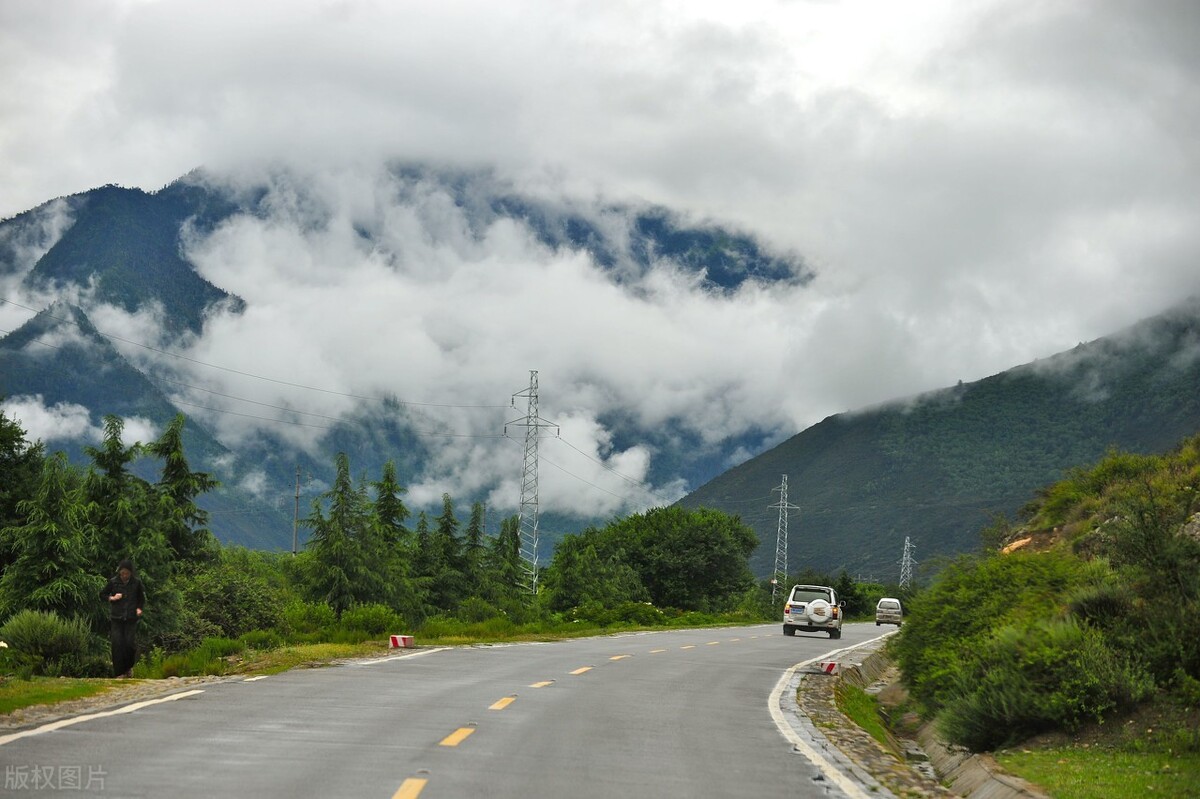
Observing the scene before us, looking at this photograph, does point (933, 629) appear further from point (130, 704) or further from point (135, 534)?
point (135, 534)

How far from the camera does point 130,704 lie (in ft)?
44.6

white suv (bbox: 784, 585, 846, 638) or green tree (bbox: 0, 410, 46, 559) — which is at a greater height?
green tree (bbox: 0, 410, 46, 559)

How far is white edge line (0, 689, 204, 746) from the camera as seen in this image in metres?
10.8

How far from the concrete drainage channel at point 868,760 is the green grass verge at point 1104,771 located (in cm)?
27

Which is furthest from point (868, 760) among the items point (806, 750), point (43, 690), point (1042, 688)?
point (43, 690)

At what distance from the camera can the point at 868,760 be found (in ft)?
42.0

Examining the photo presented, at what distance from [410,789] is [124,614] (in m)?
11.1

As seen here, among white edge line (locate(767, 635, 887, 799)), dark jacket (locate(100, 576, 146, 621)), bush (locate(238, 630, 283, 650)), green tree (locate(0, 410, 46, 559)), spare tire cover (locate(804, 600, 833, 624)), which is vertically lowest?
spare tire cover (locate(804, 600, 833, 624))

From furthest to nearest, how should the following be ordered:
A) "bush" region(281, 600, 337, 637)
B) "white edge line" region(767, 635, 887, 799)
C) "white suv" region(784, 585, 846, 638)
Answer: "white suv" region(784, 585, 846, 638) < "bush" region(281, 600, 337, 637) < "white edge line" region(767, 635, 887, 799)

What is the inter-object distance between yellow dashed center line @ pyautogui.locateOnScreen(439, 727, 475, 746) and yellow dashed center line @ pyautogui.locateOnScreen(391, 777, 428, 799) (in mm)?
2028

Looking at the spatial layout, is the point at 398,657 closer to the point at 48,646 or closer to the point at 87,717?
the point at 48,646

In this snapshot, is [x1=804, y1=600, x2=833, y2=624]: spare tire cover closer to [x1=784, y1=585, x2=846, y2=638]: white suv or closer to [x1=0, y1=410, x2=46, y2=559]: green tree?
[x1=784, y1=585, x2=846, y2=638]: white suv

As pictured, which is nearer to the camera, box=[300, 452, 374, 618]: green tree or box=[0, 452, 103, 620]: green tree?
box=[0, 452, 103, 620]: green tree

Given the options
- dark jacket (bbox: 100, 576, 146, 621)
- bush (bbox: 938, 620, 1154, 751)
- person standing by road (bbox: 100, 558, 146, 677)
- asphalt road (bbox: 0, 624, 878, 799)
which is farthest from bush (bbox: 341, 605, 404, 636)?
bush (bbox: 938, 620, 1154, 751)
